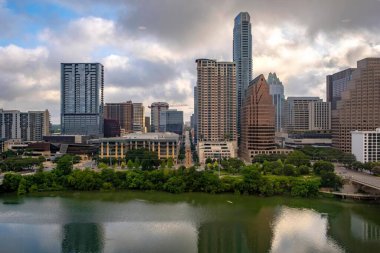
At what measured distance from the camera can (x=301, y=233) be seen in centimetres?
1041

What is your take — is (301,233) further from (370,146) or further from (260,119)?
(260,119)

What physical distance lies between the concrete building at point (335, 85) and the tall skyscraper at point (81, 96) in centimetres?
2885

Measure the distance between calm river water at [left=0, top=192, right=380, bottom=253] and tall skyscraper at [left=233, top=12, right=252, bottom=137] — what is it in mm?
26161

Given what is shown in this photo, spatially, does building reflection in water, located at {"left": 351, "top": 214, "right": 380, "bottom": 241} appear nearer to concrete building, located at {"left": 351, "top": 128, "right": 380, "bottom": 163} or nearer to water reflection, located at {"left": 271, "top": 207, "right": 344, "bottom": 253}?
water reflection, located at {"left": 271, "top": 207, "right": 344, "bottom": 253}

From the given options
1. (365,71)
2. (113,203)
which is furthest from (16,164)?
(365,71)

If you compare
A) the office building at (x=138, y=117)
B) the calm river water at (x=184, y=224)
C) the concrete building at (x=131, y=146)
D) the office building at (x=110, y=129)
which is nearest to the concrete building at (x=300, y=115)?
the office building at (x=110, y=129)

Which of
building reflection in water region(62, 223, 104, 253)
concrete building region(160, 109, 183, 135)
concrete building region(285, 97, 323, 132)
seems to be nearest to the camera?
building reflection in water region(62, 223, 104, 253)

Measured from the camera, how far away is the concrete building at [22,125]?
3838cm

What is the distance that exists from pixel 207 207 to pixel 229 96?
1831cm

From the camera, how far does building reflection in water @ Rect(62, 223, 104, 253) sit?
918cm

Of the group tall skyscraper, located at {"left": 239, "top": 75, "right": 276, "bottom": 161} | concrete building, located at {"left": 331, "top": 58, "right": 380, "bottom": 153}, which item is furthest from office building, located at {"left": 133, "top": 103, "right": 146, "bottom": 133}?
concrete building, located at {"left": 331, "top": 58, "right": 380, "bottom": 153}

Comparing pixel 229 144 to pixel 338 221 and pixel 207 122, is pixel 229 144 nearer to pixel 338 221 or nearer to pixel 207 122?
pixel 207 122

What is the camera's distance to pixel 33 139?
39.8 meters

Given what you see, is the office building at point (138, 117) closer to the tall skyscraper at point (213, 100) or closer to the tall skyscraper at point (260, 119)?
the tall skyscraper at point (213, 100)
